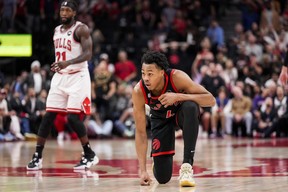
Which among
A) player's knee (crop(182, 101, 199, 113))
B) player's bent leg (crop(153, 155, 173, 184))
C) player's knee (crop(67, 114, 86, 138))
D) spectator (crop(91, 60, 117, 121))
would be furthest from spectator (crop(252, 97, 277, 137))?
player's knee (crop(182, 101, 199, 113))

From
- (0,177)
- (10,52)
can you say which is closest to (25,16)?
(10,52)

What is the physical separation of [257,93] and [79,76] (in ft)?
30.6

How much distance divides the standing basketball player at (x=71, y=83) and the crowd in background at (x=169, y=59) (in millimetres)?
7209

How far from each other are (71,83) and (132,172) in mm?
1432

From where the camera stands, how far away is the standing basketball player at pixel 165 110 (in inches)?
255

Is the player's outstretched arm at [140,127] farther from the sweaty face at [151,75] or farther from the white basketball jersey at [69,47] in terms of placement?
the white basketball jersey at [69,47]

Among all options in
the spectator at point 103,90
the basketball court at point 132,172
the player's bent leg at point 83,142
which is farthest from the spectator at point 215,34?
the player's bent leg at point 83,142

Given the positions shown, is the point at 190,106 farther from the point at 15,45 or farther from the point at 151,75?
the point at 15,45

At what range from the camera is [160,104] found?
265 inches

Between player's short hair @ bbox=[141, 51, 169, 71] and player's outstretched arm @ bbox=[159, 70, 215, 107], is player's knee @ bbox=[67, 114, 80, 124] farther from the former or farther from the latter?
player's short hair @ bbox=[141, 51, 169, 71]

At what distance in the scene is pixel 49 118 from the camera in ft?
29.6

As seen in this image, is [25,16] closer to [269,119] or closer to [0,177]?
[269,119]

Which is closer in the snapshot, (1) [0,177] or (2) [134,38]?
(1) [0,177]

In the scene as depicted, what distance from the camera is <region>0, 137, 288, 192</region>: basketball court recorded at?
6.64 metres
